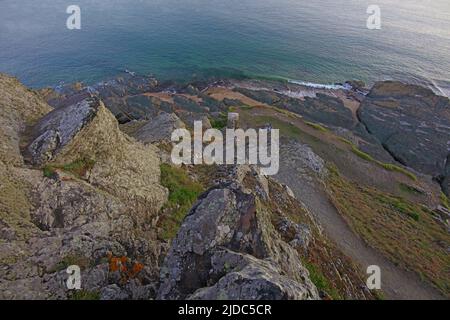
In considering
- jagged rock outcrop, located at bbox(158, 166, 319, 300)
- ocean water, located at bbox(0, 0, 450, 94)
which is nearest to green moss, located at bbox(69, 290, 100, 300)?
jagged rock outcrop, located at bbox(158, 166, 319, 300)

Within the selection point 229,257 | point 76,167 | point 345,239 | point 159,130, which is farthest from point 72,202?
point 345,239

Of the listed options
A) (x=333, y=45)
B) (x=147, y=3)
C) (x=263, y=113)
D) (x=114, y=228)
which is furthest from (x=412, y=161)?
(x=147, y=3)

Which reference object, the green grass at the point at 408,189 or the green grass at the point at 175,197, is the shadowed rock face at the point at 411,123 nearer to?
the green grass at the point at 408,189

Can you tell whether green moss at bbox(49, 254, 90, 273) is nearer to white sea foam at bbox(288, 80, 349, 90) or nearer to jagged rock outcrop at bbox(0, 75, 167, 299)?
jagged rock outcrop at bbox(0, 75, 167, 299)

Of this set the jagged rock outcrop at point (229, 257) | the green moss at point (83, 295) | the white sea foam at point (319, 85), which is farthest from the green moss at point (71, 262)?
the white sea foam at point (319, 85)

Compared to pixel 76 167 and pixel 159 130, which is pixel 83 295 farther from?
pixel 159 130
